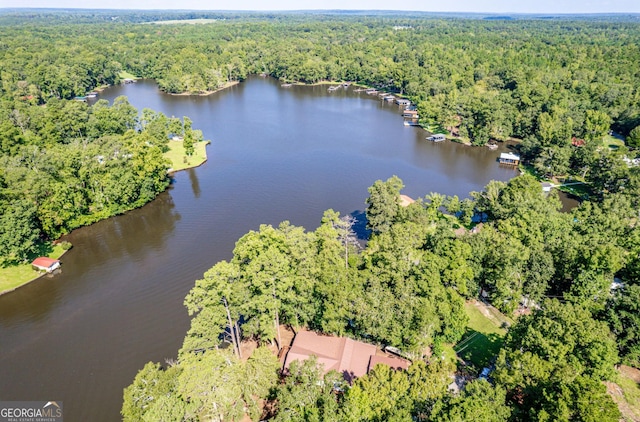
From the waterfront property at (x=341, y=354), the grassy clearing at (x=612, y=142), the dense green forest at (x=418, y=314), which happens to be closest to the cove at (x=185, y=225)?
the dense green forest at (x=418, y=314)

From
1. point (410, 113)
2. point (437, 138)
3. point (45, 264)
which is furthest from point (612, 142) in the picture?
point (45, 264)

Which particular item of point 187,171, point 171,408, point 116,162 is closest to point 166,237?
point 116,162

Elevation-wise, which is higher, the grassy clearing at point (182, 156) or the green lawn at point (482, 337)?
the green lawn at point (482, 337)

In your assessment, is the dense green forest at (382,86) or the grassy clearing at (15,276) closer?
the grassy clearing at (15,276)

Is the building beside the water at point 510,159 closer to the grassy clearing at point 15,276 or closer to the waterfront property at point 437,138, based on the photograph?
the waterfront property at point 437,138

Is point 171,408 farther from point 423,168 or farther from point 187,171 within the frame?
point 423,168

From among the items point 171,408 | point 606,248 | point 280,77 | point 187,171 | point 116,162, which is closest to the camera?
point 171,408
